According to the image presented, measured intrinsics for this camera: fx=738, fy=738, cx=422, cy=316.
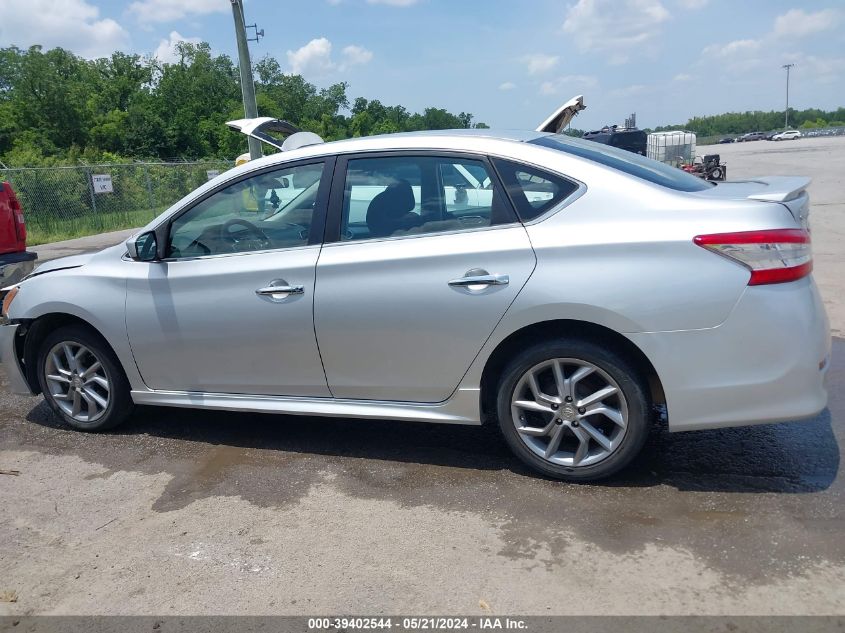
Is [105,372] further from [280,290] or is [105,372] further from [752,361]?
[752,361]

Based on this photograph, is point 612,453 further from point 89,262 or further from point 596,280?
point 89,262

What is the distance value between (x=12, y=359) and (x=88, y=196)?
699 inches

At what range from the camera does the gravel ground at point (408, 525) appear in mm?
2881

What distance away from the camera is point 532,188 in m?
3.71

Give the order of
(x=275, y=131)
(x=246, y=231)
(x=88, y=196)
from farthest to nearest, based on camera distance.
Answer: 1. (x=88, y=196)
2. (x=275, y=131)
3. (x=246, y=231)

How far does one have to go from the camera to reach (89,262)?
15.7 ft

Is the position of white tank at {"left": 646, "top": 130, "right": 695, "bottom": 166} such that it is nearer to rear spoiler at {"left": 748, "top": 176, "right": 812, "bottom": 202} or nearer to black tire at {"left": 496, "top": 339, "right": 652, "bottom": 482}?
rear spoiler at {"left": 748, "top": 176, "right": 812, "bottom": 202}

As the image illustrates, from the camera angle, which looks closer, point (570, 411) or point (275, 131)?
point (570, 411)

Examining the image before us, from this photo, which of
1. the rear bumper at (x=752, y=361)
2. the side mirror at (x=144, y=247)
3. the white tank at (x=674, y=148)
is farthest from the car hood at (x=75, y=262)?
the white tank at (x=674, y=148)

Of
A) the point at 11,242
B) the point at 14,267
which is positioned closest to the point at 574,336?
the point at 14,267

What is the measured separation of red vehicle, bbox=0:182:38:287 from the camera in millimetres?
7621

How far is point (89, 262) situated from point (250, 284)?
136cm

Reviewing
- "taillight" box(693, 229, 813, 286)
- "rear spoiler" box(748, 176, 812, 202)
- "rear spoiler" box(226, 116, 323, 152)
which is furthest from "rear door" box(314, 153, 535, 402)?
"rear spoiler" box(226, 116, 323, 152)

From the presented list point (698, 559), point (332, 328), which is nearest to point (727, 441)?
point (698, 559)
